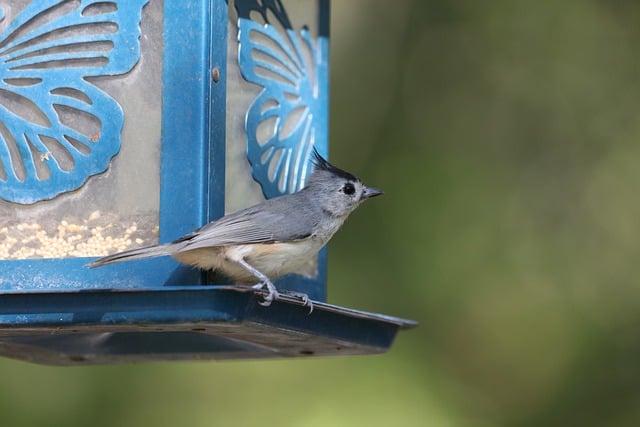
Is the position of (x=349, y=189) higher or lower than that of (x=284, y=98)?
lower

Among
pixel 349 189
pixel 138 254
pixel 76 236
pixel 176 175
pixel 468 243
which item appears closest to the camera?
pixel 138 254

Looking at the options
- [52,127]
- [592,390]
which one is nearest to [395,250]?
[592,390]

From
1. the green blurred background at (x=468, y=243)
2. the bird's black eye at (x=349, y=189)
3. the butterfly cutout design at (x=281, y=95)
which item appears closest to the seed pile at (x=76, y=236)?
the butterfly cutout design at (x=281, y=95)

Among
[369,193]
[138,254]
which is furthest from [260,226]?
[369,193]

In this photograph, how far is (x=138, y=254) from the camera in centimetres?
378

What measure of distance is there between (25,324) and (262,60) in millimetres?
1415

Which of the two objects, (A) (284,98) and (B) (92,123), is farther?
(A) (284,98)

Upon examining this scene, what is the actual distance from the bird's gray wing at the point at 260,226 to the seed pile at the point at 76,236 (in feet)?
0.98

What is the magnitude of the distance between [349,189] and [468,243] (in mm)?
2256

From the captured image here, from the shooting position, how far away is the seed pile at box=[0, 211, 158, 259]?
4109mm

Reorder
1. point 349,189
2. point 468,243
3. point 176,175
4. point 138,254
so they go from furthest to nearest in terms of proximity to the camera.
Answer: point 468,243 → point 349,189 → point 176,175 → point 138,254

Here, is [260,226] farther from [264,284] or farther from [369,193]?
[369,193]

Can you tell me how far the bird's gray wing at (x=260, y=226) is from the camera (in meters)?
3.85

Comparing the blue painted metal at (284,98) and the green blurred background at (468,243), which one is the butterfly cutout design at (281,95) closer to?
the blue painted metal at (284,98)
